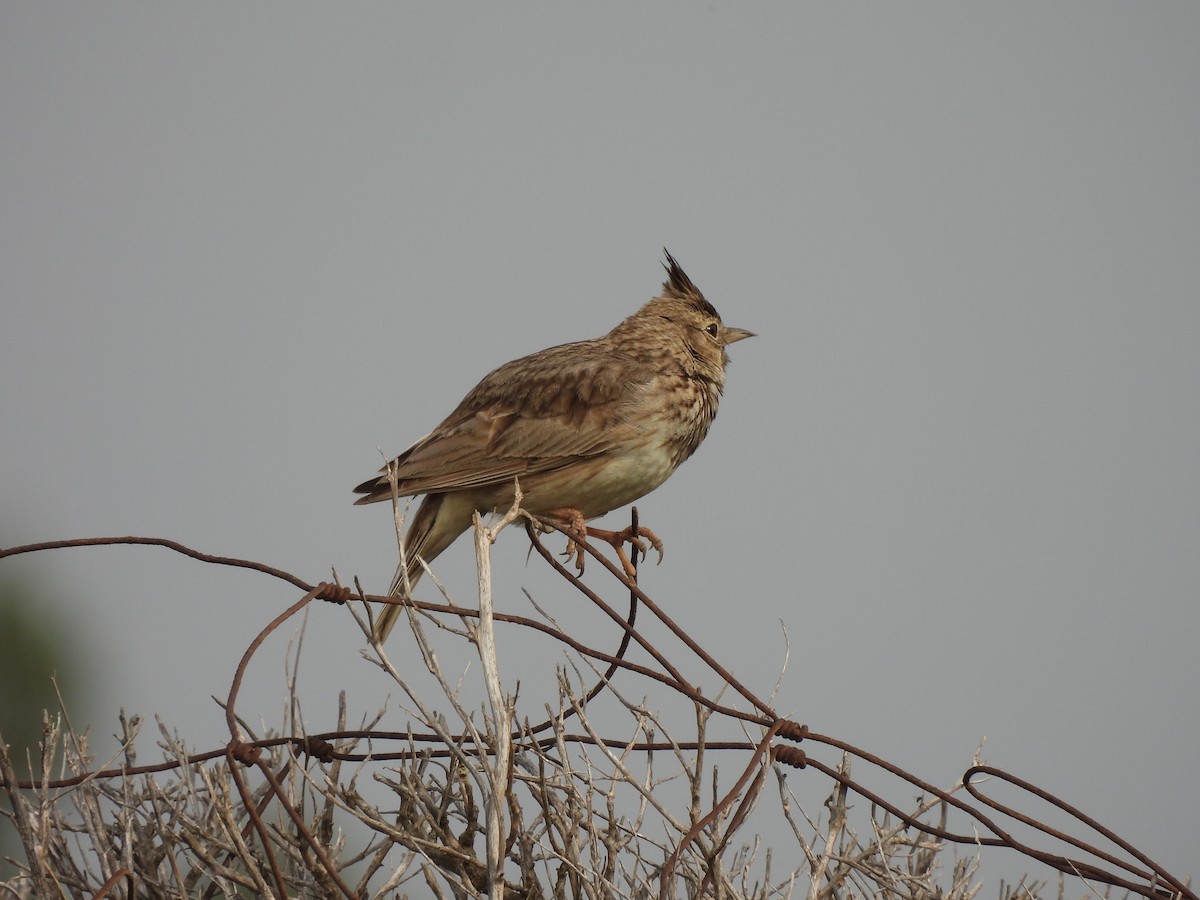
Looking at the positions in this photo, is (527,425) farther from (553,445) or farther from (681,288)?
(681,288)

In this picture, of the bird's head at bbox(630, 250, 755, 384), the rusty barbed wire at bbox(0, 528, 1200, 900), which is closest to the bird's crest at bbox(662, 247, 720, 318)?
the bird's head at bbox(630, 250, 755, 384)

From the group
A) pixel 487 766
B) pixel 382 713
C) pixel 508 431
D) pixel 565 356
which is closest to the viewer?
pixel 487 766

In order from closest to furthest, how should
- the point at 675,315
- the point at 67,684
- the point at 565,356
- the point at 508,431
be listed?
the point at 508,431 → the point at 565,356 → the point at 675,315 → the point at 67,684

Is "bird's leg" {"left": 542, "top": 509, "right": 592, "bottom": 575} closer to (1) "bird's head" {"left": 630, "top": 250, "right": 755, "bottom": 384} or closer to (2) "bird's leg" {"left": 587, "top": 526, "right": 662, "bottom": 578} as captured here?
(2) "bird's leg" {"left": 587, "top": 526, "right": 662, "bottom": 578}

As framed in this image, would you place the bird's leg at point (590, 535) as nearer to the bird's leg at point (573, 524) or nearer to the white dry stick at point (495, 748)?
the bird's leg at point (573, 524)

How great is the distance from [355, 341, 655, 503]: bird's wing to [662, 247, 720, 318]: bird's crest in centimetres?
106

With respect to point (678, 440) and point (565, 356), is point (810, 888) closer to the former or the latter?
point (678, 440)

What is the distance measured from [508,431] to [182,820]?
8.72 ft

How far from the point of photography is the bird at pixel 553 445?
524 cm

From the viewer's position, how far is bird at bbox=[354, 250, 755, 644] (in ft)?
17.2

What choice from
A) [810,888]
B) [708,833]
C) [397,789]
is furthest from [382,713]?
[810,888]

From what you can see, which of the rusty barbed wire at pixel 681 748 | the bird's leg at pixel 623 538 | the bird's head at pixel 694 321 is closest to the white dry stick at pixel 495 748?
the rusty barbed wire at pixel 681 748

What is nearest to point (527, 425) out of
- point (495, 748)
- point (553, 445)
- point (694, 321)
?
point (553, 445)

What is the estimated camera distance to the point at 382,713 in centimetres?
321
